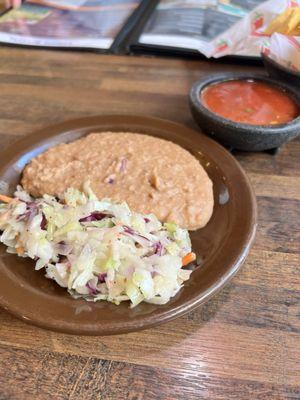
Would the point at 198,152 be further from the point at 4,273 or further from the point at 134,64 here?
the point at 134,64

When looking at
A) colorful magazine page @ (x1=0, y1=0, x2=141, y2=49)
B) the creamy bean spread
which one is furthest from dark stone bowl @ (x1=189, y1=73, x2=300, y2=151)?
colorful magazine page @ (x1=0, y1=0, x2=141, y2=49)

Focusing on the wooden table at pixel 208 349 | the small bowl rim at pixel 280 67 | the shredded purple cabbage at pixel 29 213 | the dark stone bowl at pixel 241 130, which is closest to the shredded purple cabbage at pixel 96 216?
the shredded purple cabbage at pixel 29 213

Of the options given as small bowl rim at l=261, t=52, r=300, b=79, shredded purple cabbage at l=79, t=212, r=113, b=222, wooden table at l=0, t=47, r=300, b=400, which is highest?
small bowl rim at l=261, t=52, r=300, b=79

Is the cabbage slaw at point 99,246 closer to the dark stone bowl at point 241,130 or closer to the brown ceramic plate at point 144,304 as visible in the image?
the brown ceramic plate at point 144,304

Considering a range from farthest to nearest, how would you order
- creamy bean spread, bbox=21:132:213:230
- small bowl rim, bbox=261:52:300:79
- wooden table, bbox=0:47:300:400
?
small bowl rim, bbox=261:52:300:79, creamy bean spread, bbox=21:132:213:230, wooden table, bbox=0:47:300:400

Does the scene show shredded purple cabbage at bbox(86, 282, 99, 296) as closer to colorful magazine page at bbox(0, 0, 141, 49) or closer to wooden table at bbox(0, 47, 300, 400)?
wooden table at bbox(0, 47, 300, 400)

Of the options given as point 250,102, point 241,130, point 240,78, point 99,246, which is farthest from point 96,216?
point 240,78
